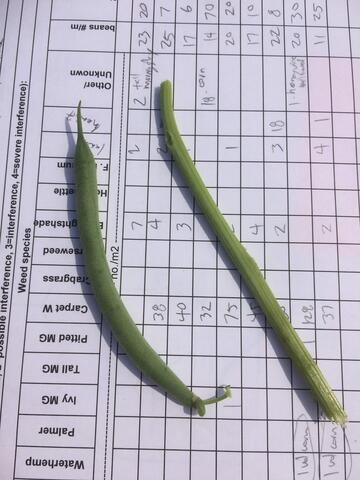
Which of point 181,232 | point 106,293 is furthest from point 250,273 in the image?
point 106,293

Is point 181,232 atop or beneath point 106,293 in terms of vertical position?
atop

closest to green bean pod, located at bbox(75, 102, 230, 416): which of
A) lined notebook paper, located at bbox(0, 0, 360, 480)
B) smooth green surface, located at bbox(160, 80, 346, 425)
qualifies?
lined notebook paper, located at bbox(0, 0, 360, 480)

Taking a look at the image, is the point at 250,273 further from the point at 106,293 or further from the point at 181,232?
the point at 106,293

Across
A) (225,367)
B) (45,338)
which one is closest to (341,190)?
(225,367)

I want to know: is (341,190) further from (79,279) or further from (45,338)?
(45,338)

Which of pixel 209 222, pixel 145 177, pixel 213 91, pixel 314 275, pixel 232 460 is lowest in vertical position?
pixel 232 460

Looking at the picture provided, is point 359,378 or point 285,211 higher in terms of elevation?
point 285,211
